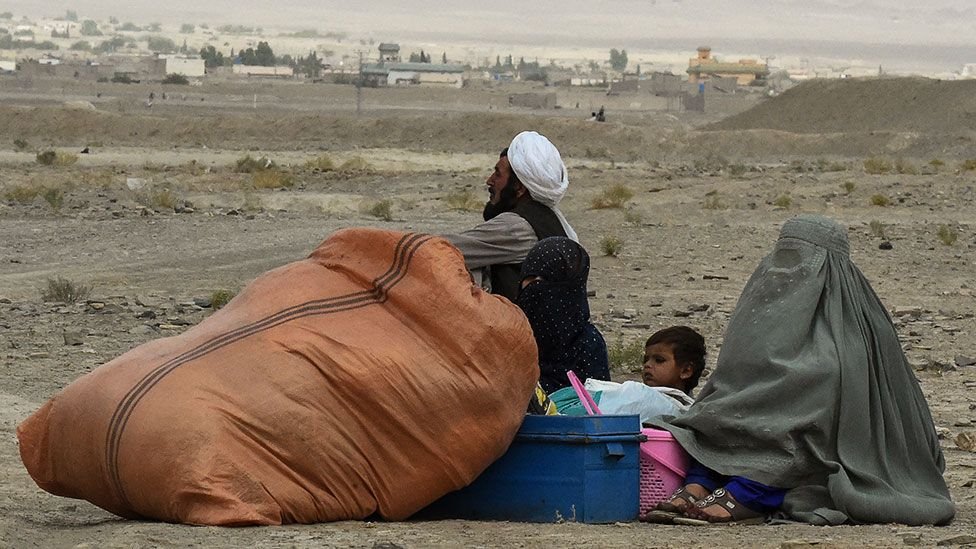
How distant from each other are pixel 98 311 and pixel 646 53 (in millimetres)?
191658

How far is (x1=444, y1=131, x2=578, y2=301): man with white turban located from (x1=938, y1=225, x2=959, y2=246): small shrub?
10551mm

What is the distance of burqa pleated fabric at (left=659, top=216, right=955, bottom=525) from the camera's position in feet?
15.8

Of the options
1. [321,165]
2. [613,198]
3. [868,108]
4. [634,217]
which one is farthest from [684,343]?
[868,108]

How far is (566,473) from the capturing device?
15.6 ft

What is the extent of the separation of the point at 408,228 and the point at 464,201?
3910mm

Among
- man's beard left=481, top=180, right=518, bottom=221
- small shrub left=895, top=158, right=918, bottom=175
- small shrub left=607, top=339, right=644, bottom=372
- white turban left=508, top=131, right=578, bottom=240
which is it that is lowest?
small shrub left=895, top=158, right=918, bottom=175

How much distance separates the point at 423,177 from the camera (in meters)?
27.6

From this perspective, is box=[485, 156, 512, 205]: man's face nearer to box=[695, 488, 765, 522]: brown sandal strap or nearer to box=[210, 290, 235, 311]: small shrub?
box=[695, 488, 765, 522]: brown sandal strap

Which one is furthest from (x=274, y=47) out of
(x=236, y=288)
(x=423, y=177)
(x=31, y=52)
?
(x=236, y=288)

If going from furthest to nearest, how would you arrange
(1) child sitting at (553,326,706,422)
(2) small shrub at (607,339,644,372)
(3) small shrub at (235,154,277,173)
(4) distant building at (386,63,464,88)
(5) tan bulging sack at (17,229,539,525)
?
(4) distant building at (386,63,464,88) → (3) small shrub at (235,154,277,173) → (2) small shrub at (607,339,644,372) → (1) child sitting at (553,326,706,422) → (5) tan bulging sack at (17,229,539,525)

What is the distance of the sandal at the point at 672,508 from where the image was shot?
190 inches

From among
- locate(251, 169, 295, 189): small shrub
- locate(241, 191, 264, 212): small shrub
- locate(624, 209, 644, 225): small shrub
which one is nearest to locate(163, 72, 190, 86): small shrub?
locate(251, 169, 295, 189): small shrub

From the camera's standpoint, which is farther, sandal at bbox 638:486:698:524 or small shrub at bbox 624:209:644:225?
small shrub at bbox 624:209:644:225

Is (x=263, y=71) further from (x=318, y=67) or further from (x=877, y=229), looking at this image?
(x=877, y=229)
